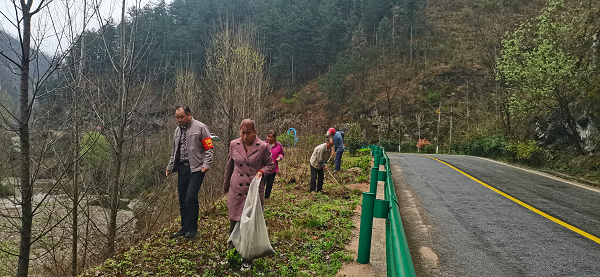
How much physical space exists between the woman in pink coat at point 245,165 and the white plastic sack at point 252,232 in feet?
0.86

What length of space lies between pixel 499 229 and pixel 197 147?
491 cm

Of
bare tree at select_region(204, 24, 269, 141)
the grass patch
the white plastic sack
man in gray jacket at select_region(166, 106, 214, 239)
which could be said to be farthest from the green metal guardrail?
bare tree at select_region(204, 24, 269, 141)

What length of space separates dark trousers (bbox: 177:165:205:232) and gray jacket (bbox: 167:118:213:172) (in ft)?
0.45

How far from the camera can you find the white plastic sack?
372 cm

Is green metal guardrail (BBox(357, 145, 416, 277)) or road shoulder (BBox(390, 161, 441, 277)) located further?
road shoulder (BBox(390, 161, 441, 277))

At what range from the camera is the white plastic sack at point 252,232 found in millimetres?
3720

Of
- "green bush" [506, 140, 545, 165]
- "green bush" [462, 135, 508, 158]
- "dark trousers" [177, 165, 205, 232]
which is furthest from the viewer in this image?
"green bush" [462, 135, 508, 158]

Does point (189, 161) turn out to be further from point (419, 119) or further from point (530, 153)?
point (419, 119)

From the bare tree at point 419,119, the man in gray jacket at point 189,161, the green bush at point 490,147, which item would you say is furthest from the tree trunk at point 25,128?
the bare tree at point 419,119

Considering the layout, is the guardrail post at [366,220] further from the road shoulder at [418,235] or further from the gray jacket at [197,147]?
A: the gray jacket at [197,147]

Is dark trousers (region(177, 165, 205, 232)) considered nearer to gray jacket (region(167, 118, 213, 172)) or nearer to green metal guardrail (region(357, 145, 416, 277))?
gray jacket (region(167, 118, 213, 172))

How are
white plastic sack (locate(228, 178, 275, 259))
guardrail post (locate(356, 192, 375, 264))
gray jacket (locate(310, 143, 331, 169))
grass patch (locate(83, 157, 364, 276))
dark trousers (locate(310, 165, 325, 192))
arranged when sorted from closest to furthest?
guardrail post (locate(356, 192, 375, 264))
white plastic sack (locate(228, 178, 275, 259))
grass patch (locate(83, 157, 364, 276))
gray jacket (locate(310, 143, 331, 169))
dark trousers (locate(310, 165, 325, 192))

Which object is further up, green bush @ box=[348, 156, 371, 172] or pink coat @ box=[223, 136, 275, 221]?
pink coat @ box=[223, 136, 275, 221]

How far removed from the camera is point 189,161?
5016mm
